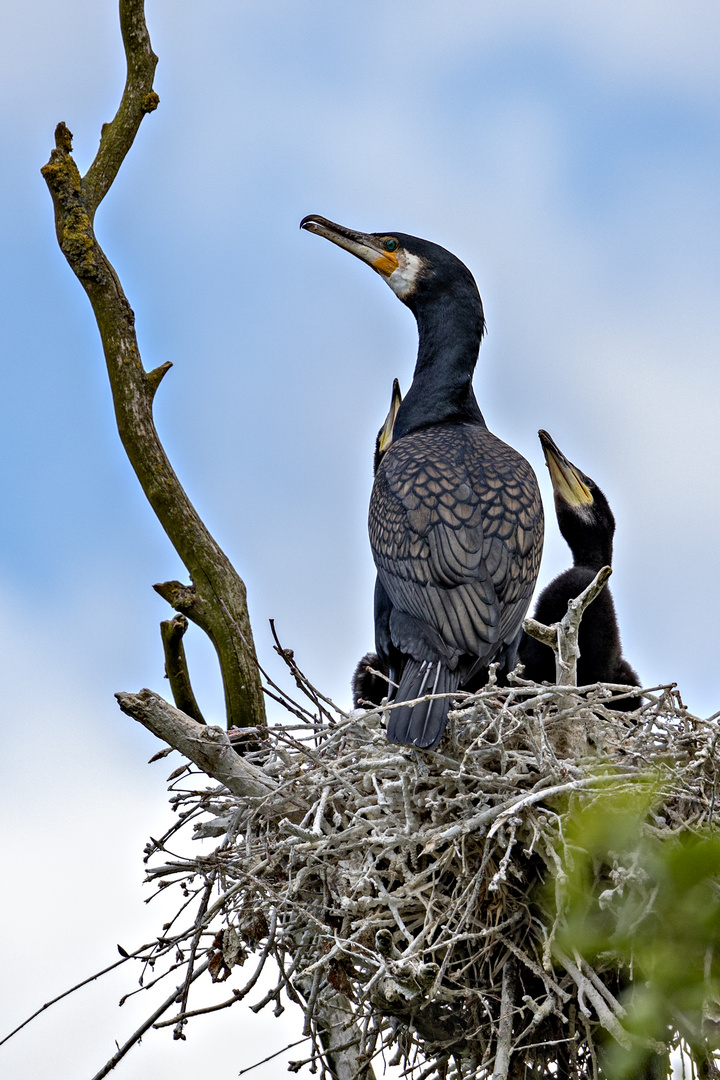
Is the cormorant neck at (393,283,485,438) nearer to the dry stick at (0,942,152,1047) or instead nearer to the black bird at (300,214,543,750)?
the black bird at (300,214,543,750)

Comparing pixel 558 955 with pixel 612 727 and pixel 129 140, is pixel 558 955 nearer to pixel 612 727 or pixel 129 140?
pixel 612 727

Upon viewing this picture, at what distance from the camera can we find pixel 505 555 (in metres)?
4.17

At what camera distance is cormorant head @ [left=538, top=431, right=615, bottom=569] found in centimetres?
557

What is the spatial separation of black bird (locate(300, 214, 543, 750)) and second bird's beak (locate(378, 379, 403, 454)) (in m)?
0.38

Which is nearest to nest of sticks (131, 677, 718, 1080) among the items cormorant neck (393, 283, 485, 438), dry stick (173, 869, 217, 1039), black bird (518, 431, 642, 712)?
dry stick (173, 869, 217, 1039)

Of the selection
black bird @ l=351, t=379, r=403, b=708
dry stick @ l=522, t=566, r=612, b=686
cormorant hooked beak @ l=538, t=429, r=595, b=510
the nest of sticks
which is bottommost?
the nest of sticks

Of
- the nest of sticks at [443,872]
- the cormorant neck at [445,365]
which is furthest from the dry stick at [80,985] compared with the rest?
the cormorant neck at [445,365]

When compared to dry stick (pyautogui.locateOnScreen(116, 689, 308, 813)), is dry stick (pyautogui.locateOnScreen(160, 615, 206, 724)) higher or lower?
higher

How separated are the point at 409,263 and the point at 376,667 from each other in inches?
71.1

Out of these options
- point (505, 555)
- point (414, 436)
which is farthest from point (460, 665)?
point (414, 436)

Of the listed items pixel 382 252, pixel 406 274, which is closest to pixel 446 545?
pixel 406 274

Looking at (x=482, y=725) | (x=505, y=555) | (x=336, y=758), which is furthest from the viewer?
(x=505, y=555)

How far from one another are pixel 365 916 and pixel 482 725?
662mm

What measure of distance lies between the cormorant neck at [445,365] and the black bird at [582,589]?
0.67 m
